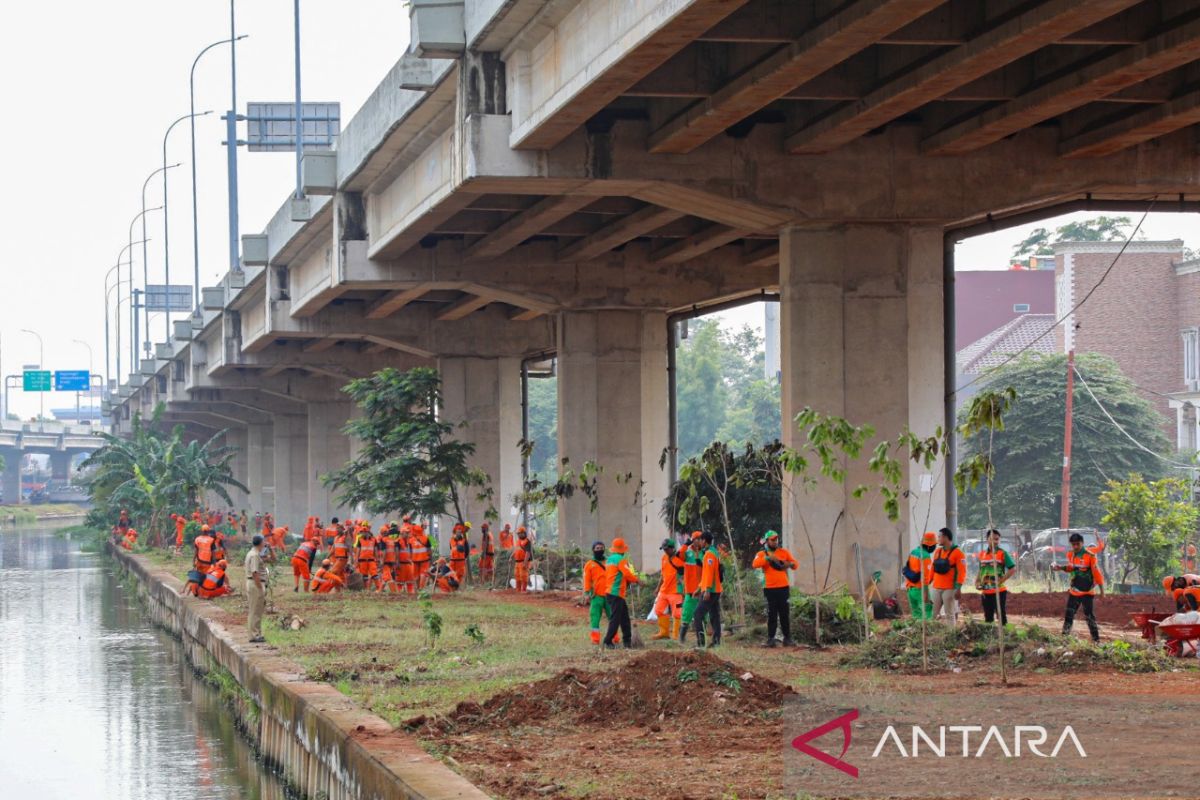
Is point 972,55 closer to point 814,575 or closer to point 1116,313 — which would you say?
point 814,575

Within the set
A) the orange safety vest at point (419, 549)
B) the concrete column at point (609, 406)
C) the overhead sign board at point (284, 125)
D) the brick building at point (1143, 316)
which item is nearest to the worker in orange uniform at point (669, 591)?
the orange safety vest at point (419, 549)

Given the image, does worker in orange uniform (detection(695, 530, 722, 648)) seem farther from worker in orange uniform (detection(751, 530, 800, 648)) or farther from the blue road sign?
the blue road sign

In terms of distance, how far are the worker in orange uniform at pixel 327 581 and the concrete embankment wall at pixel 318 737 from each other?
640 centimetres

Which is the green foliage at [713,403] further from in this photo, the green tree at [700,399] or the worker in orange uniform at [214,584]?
the worker in orange uniform at [214,584]

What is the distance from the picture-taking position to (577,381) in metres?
34.4

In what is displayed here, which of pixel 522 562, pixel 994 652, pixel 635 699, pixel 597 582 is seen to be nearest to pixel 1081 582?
pixel 994 652

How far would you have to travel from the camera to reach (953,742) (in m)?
11.8

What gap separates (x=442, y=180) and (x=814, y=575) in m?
8.05

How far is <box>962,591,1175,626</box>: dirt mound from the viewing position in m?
24.8

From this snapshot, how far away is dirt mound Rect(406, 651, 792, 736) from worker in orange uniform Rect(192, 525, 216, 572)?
1843cm

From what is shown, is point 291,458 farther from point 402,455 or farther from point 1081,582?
point 1081,582

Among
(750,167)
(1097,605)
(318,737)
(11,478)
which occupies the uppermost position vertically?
(750,167)

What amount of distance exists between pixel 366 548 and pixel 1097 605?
13.1 metres

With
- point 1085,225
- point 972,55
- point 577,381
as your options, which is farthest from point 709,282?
point 1085,225
